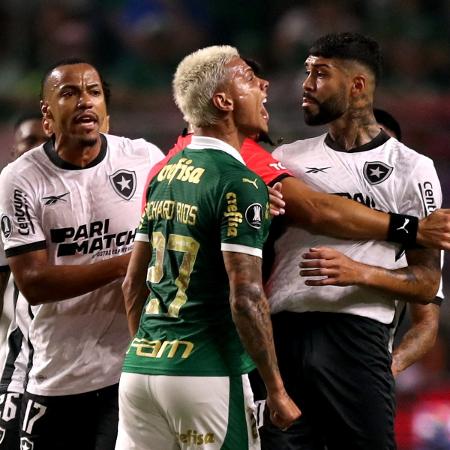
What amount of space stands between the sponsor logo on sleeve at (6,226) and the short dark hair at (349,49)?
1.57 meters

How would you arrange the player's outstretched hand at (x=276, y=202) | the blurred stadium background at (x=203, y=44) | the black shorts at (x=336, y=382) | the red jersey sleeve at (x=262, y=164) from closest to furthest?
the player's outstretched hand at (x=276, y=202) → the red jersey sleeve at (x=262, y=164) → the black shorts at (x=336, y=382) → the blurred stadium background at (x=203, y=44)

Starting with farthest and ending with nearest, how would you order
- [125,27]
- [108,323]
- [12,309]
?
[125,27]
[12,309]
[108,323]

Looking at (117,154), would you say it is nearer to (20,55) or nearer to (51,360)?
(51,360)

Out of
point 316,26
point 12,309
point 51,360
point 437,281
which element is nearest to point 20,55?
point 316,26


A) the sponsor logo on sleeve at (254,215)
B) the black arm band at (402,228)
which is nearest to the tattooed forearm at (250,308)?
the sponsor logo on sleeve at (254,215)

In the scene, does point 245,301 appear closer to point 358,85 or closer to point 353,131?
point 353,131

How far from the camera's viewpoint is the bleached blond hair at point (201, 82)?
13.9 feet

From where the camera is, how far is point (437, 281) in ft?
15.7

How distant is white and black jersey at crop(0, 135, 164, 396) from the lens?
5145mm

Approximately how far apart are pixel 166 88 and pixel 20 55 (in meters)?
1.79

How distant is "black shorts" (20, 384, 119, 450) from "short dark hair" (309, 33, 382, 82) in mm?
1790

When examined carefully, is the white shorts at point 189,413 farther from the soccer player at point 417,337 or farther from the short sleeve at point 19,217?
the soccer player at point 417,337

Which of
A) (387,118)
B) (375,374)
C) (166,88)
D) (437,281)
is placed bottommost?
(375,374)

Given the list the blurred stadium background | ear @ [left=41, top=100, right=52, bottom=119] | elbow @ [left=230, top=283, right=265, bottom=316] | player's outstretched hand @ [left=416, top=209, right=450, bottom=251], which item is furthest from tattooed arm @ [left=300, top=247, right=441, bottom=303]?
the blurred stadium background
